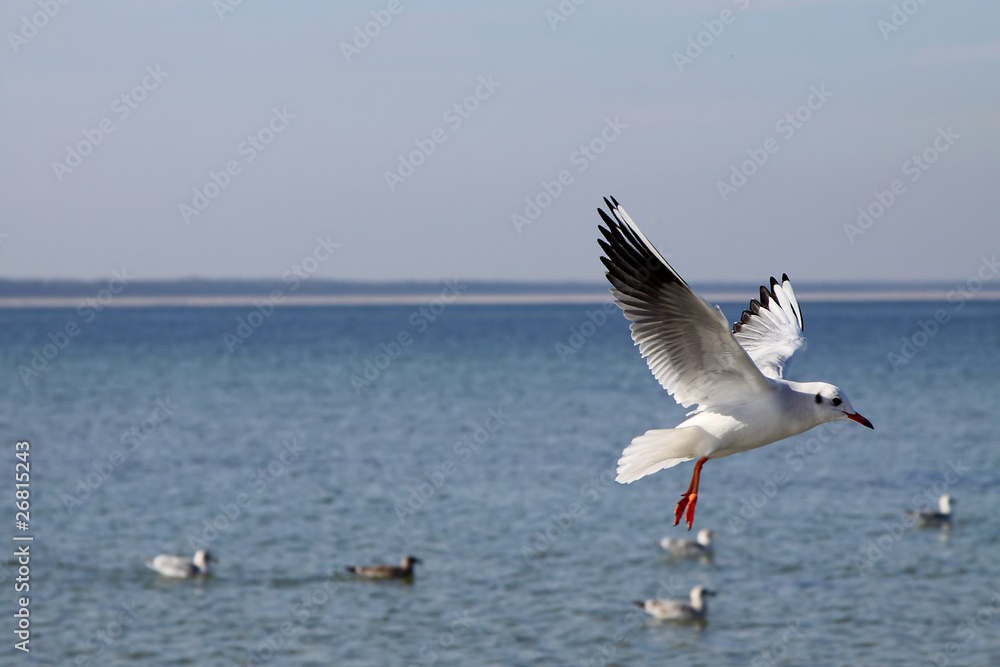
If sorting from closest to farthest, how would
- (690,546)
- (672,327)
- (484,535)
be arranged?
(672,327), (690,546), (484,535)

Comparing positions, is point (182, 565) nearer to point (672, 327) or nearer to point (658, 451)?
point (658, 451)

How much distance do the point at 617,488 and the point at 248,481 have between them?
1192 cm

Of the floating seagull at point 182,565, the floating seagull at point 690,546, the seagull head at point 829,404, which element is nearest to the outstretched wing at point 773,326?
the seagull head at point 829,404

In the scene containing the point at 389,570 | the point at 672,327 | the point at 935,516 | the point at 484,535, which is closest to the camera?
the point at 672,327

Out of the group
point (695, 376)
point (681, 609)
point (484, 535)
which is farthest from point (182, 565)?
point (695, 376)

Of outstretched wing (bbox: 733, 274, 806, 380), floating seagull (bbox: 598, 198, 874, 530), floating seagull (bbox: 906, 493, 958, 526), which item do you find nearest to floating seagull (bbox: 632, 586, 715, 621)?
floating seagull (bbox: 906, 493, 958, 526)

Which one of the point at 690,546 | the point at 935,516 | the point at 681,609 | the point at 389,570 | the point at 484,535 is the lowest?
the point at 681,609

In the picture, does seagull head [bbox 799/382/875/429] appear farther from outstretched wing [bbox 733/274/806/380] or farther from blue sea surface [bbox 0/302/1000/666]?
blue sea surface [bbox 0/302/1000/666]

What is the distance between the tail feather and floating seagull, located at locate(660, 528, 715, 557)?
20.7m

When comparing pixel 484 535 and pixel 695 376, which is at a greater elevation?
pixel 484 535

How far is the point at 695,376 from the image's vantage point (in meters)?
7.95

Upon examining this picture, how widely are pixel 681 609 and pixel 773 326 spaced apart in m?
14.3

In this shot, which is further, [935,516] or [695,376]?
[935,516]

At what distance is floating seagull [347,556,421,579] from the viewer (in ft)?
86.5
